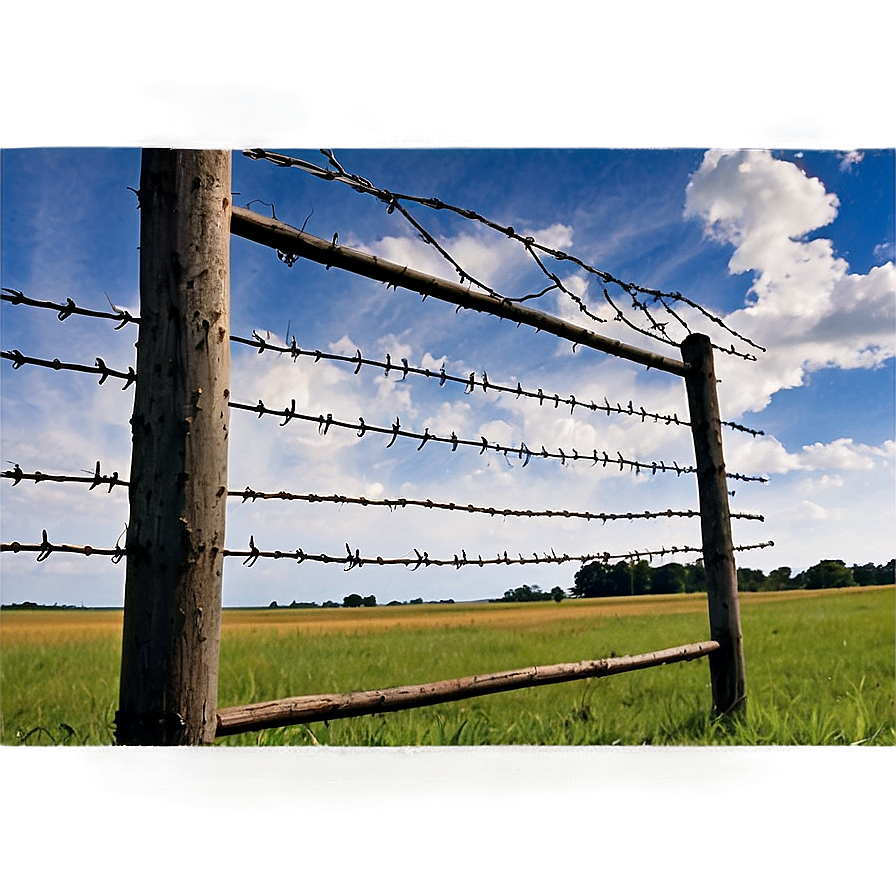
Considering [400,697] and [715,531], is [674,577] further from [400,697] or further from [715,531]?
[400,697]

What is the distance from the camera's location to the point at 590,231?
80.0 inches

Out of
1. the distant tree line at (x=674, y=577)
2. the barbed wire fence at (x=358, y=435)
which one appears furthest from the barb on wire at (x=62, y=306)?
the distant tree line at (x=674, y=577)

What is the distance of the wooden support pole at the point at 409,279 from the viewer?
51.3 inches

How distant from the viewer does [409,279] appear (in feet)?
5.10

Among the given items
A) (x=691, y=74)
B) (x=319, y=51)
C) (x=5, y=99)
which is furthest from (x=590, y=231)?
(x=5, y=99)

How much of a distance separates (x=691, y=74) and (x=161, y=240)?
90 centimetres

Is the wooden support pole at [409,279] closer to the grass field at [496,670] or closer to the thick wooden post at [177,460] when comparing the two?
the thick wooden post at [177,460]

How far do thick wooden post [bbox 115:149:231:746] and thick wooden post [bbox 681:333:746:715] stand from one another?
1514 mm

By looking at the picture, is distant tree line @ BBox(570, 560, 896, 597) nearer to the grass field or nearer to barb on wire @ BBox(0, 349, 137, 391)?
the grass field

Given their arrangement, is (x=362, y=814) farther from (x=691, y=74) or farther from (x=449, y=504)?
(x=691, y=74)

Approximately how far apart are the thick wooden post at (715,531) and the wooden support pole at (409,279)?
155 mm

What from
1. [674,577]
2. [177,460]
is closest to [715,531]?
[674,577]

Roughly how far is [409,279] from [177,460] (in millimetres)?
681

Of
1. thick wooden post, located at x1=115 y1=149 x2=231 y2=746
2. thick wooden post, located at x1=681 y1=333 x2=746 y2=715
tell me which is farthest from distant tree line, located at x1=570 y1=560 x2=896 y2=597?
thick wooden post, located at x1=115 y1=149 x2=231 y2=746
